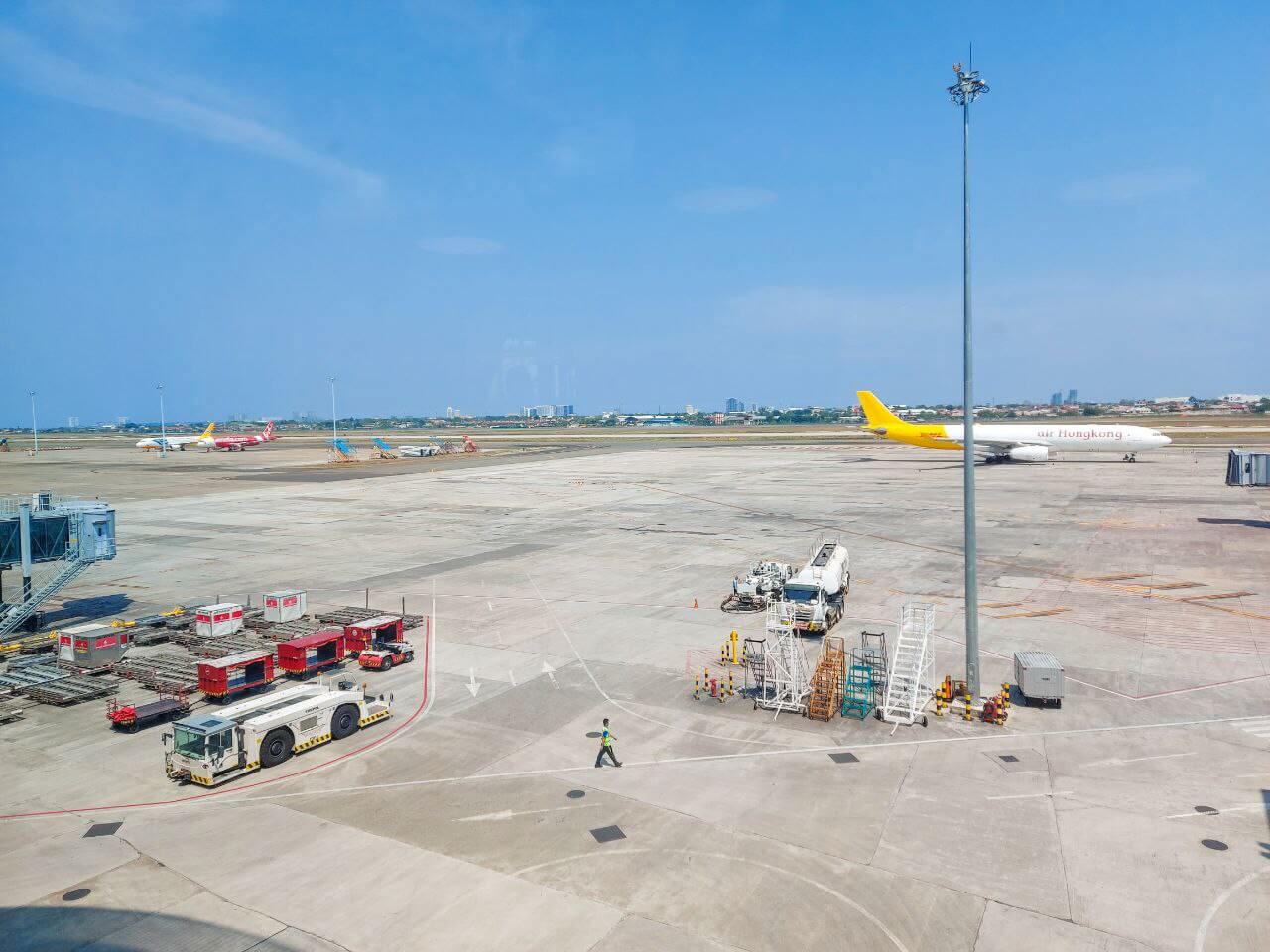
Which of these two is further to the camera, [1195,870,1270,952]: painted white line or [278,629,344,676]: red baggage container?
[278,629,344,676]: red baggage container

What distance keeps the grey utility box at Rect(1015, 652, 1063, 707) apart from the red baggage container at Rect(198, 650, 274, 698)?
24545 mm

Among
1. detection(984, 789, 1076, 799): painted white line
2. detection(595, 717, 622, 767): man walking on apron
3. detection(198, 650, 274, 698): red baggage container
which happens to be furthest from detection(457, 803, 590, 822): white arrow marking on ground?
detection(198, 650, 274, 698): red baggage container

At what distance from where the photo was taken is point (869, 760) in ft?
65.2

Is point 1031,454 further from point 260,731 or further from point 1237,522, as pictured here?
point 260,731

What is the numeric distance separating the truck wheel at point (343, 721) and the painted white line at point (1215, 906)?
66.2 ft

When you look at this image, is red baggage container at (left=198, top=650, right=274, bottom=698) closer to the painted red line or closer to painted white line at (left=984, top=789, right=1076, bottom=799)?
the painted red line

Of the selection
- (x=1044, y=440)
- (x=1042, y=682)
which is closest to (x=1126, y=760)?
(x=1042, y=682)

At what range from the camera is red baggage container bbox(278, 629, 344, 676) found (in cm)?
2706

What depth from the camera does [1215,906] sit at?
13.8m

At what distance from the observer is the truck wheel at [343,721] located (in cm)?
2184

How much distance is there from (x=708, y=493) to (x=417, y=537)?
1355 inches

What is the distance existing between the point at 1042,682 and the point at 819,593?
10.1 meters

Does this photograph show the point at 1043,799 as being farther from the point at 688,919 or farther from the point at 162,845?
the point at 162,845

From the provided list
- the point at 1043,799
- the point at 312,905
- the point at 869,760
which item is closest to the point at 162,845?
the point at 312,905
